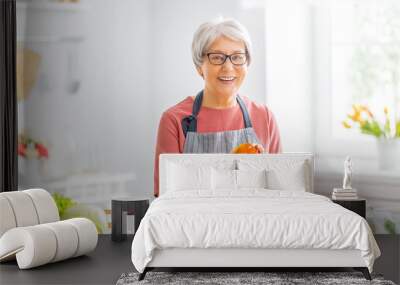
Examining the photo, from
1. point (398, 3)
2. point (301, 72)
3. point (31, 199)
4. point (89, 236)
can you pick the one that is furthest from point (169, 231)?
point (398, 3)

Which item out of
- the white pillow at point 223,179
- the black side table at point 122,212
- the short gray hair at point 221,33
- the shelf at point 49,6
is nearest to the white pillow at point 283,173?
the white pillow at point 223,179

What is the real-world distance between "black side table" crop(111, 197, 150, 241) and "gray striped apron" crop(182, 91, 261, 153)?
2.78 ft

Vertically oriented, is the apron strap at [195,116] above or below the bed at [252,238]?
above

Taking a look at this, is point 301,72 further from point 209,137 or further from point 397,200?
point 397,200

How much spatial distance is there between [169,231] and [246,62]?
9.83 feet

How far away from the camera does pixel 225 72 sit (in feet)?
24.0

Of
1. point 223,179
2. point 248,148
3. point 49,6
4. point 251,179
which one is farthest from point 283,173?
point 49,6

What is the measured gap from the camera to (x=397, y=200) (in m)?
7.18

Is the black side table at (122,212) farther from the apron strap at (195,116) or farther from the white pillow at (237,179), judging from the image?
the apron strap at (195,116)

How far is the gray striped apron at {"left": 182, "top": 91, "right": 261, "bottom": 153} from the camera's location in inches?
285

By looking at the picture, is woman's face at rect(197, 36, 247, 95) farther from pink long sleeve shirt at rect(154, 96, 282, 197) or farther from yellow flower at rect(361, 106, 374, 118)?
yellow flower at rect(361, 106, 374, 118)

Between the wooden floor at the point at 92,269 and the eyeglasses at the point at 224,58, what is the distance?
2225 mm

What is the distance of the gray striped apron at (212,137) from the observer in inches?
285

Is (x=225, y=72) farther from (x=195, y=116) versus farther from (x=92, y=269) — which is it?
(x=92, y=269)
